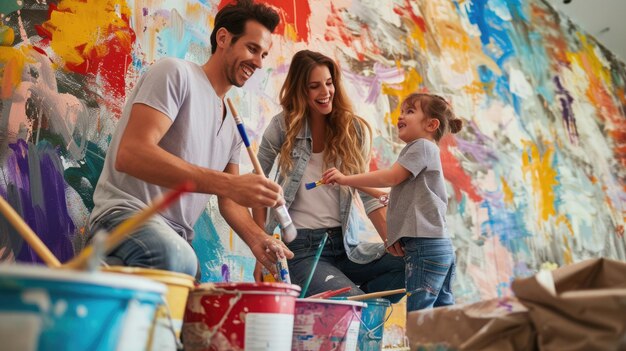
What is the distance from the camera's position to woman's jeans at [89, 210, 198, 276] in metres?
1.18

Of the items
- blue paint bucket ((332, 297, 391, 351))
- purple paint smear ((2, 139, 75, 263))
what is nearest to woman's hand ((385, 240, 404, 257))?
blue paint bucket ((332, 297, 391, 351))

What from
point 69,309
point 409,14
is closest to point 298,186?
point 69,309

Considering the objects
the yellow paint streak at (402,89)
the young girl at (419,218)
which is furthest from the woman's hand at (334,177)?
the yellow paint streak at (402,89)

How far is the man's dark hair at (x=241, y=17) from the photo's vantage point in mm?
1692

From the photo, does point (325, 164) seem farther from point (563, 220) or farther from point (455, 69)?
Result: point (563, 220)

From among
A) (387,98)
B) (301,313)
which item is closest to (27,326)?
(301,313)

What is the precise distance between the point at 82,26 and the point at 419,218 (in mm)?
1169

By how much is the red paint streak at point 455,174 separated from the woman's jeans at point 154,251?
206 centimetres

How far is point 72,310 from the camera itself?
0.62 metres

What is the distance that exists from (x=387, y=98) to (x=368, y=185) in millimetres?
1125

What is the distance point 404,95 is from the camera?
2941 mm

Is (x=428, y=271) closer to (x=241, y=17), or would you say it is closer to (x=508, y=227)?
(x=241, y=17)

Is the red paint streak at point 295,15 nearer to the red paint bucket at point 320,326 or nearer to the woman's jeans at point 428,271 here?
the woman's jeans at point 428,271

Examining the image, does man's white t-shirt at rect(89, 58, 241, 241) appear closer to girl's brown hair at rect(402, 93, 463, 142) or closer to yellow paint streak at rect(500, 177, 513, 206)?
girl's brown hair at rect(402, 93, 463, 142)
